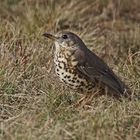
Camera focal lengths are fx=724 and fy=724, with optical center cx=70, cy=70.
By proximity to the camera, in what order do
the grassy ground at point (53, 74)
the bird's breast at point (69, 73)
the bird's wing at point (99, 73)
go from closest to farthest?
1. the grassy ground at point (53, 74)
2. the bird's breast at point (69, 73)
3. the bird's wing at point (99, 73)

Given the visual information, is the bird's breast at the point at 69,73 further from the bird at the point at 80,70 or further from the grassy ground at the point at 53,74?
the grassy ground at the point at 53,74

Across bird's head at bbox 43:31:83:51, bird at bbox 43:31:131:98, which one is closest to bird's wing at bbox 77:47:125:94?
bird at bbox 43:31:131:98

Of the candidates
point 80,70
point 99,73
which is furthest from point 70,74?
point 99,73

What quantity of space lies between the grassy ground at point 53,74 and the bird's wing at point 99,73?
0.16m

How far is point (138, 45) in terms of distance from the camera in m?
8.93

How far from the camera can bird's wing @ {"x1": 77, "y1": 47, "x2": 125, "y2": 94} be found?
6609 mm

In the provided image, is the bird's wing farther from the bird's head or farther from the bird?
the bird's head

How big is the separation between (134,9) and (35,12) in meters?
2.13

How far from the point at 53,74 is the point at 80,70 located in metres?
0.79

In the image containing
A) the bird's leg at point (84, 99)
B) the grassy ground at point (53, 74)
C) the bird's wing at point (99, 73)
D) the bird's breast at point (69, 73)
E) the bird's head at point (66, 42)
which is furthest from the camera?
the bird's head at point (66, 42)

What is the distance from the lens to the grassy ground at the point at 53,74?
5.67m

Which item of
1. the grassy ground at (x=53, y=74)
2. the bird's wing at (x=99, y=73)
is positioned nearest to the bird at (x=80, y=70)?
the bird's wing at (x=99, y=73)

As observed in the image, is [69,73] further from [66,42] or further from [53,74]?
[53,74]

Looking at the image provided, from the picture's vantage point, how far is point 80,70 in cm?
649
